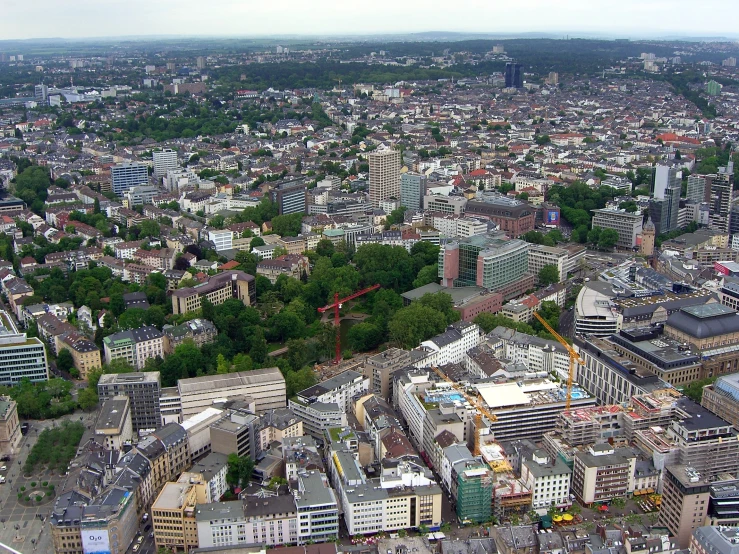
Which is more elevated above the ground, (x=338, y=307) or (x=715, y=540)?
(x=715, y=540)

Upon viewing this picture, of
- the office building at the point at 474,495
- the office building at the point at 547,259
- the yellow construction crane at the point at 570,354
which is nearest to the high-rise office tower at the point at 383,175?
the office building at the point at 547,259

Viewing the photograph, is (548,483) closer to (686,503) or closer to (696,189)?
(686,503)

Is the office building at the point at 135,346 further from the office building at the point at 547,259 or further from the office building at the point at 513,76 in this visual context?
the office building at the point at 513,76

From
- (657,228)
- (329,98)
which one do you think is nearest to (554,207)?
(657,228)

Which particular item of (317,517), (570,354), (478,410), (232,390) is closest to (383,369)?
(478,410)

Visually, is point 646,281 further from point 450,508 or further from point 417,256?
point 450,508
